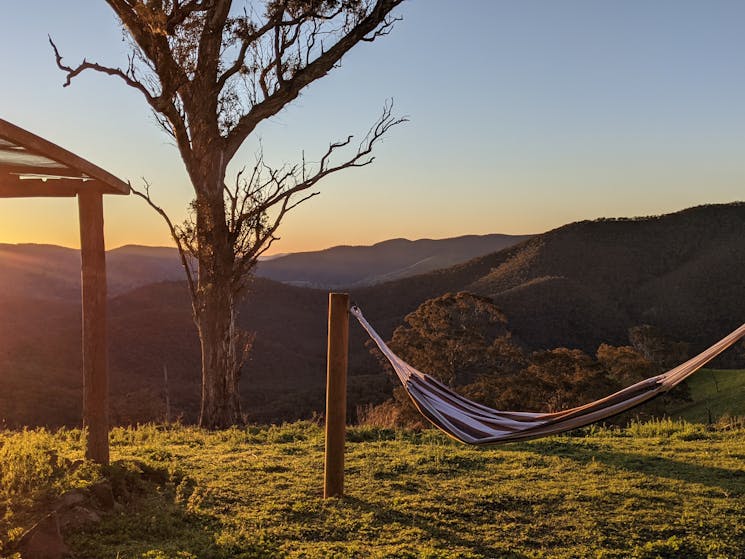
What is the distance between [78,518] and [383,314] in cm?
4141

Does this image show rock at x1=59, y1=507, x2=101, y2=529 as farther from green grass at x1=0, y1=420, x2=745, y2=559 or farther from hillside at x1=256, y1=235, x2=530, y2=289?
hillside at x1=256, y1=235, x2=530, y2=289

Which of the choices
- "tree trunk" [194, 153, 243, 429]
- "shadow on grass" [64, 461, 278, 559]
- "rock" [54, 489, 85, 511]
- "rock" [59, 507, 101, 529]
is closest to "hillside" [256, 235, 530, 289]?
"tree trunk" [194, 153, 243, 429]

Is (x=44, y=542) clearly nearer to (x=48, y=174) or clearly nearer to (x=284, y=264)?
(x=48, y=174)

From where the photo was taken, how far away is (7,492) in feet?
14.0

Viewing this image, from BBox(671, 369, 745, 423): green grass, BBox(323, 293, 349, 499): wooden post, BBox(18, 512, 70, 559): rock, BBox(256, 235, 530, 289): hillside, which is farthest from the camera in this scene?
BBox(256, 235, 530, 289): hillside

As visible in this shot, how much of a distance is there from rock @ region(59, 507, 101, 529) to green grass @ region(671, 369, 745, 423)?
1971 centimetres

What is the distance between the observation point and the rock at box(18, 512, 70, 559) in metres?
3.52

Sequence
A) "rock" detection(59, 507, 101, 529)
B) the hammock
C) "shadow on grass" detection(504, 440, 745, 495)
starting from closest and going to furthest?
the hammock < "rock" detection(59, 507, 101, 529) < "shadow on grass" detection(504, 440, 745, 495)

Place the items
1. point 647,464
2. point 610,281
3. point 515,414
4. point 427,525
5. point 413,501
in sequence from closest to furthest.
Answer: point 427,525 < point 515,414 < point 413,501 < point 647,464 < point 610,281

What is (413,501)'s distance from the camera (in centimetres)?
498

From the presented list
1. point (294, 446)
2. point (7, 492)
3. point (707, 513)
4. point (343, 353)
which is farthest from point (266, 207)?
point (707, 513)

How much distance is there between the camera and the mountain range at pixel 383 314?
30.4 m

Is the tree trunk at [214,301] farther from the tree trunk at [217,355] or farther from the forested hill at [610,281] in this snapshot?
Result: the forested hill at [610,281]

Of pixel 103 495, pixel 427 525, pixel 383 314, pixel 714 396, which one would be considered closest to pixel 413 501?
pixel 427 525
